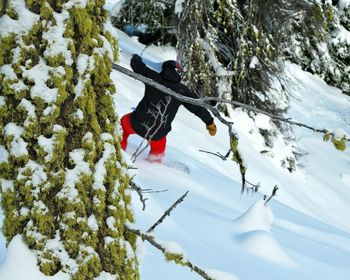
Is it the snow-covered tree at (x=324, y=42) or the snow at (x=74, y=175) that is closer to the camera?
the snow at (x=74, y=175)

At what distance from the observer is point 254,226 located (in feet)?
13.2

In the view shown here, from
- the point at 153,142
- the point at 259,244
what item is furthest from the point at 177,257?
the point at 153,142

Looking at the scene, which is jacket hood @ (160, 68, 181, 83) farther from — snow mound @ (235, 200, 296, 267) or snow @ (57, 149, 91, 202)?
snow @ (57, 149, 91, 202)

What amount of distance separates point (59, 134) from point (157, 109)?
3.56 meters

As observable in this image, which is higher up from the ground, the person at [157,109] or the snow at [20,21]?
the snow at [20,21]

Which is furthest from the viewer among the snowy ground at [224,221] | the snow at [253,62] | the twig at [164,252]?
the snow at [253,62]

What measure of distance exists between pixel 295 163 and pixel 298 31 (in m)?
2.70

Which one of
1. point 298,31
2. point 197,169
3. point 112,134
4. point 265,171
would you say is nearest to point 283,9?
point 298,31

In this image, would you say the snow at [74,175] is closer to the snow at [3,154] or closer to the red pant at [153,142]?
the snow at [3,154]

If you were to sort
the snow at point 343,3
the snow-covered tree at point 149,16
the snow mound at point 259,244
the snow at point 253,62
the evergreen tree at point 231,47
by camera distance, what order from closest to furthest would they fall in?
the snow mound at point 259,244, the evergreen tree at point 231,47, the snow at point 253,62, the snow-covered tree at point 149,16, the snow at point 343,3

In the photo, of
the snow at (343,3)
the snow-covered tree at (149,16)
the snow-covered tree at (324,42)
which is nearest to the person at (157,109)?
the snow-covered tree at (149,16)

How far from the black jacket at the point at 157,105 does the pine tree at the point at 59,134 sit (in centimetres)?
298

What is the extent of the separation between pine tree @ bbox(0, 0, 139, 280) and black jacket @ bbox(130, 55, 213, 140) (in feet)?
9.77

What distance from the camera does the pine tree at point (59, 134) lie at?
1722 millimetres
